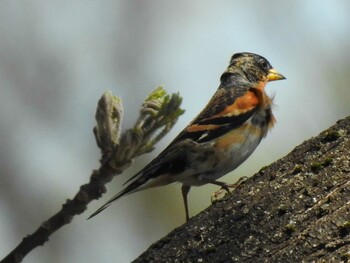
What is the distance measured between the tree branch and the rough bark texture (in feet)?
2.82

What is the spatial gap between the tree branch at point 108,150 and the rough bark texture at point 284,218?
2.82ft

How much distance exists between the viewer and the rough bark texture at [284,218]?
289 cm

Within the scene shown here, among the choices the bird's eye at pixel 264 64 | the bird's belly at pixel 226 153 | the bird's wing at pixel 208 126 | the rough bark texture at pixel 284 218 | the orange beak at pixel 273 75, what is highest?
the bird's eye at pixel 264 64

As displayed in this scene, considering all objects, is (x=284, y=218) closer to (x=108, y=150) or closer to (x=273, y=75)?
(x=108, y=150)

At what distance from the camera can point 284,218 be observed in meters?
3.04

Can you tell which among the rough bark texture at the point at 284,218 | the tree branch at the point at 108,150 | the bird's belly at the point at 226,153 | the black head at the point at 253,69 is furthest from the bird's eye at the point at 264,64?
the tree branch at the point at 108,150

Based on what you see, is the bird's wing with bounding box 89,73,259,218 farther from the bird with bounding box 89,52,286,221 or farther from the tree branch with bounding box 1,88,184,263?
the tree branch with bounding box 1,88,184,263

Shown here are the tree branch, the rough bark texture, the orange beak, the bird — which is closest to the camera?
the tree branch

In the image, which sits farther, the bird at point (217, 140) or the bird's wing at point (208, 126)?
the bird at point (217, 140)

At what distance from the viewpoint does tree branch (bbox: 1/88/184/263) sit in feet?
6.79

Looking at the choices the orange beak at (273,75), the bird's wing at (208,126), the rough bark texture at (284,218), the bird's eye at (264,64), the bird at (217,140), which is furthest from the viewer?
the bird's eye at (264,64)

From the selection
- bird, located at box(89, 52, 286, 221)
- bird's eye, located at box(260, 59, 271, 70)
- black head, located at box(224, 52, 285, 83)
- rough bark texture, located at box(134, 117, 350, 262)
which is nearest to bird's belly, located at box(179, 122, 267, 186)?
bird, located at box(89, 52, 286, 221)

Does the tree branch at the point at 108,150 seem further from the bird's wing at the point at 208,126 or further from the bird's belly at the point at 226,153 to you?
the bird's belly at the point at 226,153

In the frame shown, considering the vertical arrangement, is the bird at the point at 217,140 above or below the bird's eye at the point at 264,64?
below
